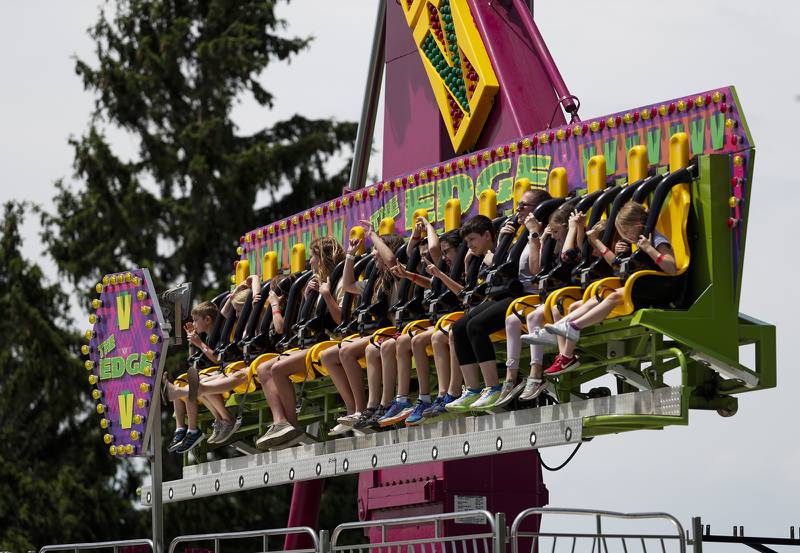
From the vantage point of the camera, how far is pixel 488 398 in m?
12.1

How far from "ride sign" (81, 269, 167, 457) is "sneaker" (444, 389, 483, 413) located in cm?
214

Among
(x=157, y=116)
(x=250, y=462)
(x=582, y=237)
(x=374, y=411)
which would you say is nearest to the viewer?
(x=582, y=237)

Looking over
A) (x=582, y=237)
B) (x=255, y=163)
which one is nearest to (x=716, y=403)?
(x=582, y=237)

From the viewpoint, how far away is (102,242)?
2820 cm

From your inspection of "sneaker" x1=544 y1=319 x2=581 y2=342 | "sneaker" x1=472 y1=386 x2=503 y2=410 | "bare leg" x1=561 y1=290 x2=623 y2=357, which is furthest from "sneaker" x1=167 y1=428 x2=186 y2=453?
"bare leg" x1=561 y1=290 x2=623 y2=357

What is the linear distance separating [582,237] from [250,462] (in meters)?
4.59

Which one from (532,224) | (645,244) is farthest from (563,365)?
(532,224)

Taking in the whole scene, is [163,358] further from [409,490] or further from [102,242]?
[102,242]

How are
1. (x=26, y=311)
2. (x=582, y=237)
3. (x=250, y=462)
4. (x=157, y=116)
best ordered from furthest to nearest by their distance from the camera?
1. (x=157, y=116)
2. (x=26, y=311)
3. (x=250, y=462)
4. (x=582, y=237)

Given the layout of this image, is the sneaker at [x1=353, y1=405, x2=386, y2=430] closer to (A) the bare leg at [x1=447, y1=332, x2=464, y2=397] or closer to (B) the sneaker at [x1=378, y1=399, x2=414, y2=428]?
(B) the sneaker at [x1=378, y1=399, x2=414, y2=428]

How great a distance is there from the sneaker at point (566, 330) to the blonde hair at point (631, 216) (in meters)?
0.74

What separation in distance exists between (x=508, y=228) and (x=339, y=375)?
2177 mm

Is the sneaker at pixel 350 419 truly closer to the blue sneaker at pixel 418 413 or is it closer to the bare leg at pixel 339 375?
the bare leg at pixel 339 375

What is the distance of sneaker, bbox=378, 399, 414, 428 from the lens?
13055mm
